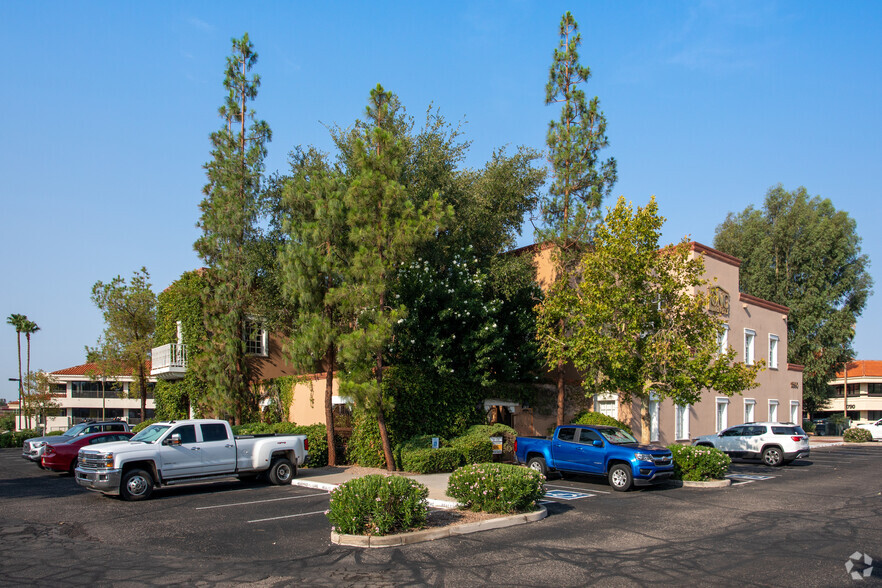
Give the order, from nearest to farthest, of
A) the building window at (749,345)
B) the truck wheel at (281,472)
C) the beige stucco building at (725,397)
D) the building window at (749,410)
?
the truck wheel at (281,472) < the beige stucco building at (725,397) < the building window at (749,410) < the building window at (749,345)

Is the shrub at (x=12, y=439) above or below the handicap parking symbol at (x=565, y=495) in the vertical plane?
below

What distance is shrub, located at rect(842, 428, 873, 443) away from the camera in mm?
→ 44094

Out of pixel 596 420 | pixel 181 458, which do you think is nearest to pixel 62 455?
pixel 181 458

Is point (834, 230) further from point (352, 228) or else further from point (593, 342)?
point (352, 228)

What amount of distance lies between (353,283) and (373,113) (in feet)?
19.4

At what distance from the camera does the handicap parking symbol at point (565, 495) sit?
16.2 meters

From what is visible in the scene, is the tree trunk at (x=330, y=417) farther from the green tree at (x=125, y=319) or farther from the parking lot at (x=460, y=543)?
the green tree at (x=125, y=319)

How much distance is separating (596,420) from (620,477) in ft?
27.3

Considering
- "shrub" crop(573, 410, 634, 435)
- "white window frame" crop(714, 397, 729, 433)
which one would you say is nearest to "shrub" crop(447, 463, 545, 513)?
"shrub" crop(573, 410, 634, 435)

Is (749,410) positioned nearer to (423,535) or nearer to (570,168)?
(570,168)

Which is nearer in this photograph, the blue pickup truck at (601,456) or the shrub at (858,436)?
the blue pickup truck at (601,456)

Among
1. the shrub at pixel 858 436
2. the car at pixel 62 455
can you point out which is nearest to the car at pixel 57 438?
the car at pixel 62 455

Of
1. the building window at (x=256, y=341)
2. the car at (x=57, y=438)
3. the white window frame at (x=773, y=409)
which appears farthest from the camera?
the white window frame at (x=773, y=409)

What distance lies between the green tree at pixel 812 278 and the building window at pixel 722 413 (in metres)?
20.8
